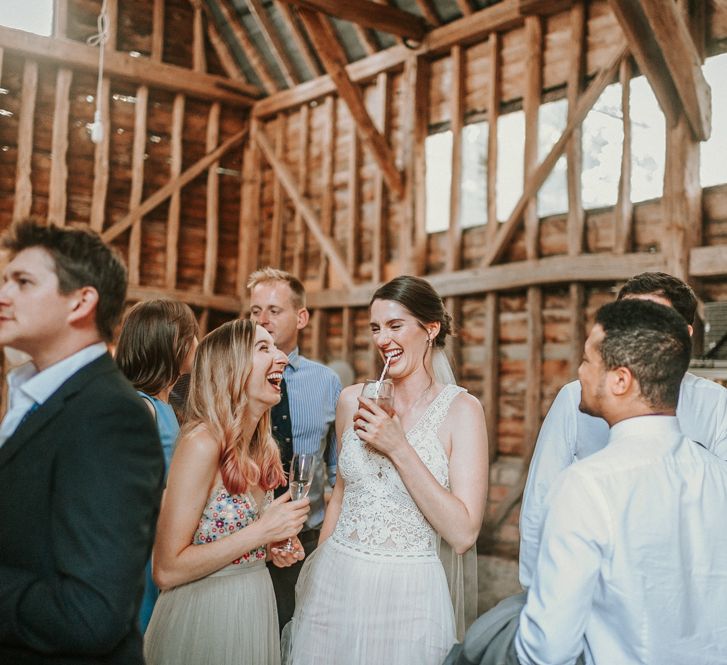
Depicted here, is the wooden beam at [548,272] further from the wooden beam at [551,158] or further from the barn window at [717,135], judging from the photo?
the barn window at [717,135]

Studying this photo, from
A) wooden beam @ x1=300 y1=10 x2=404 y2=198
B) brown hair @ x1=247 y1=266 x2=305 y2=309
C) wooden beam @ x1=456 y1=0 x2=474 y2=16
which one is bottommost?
brown hair @ x1=247 y1=266 x2=305 y2=309

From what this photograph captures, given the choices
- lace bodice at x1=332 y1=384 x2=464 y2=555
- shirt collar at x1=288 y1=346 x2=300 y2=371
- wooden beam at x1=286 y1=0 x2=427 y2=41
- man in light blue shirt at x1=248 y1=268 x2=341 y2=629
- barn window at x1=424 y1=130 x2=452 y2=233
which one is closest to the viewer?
lace bodice at x1=332 y1=384 x2=464 y2=555

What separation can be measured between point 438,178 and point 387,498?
18.8 feet

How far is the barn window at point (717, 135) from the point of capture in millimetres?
5684

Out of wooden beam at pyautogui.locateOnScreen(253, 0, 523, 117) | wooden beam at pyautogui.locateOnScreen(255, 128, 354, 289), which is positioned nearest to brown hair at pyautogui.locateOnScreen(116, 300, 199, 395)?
wooden beam at pyautogui.locateOnScreen(253, 0, 523, 117)

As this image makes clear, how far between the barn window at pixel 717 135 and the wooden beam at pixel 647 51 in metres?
0.39

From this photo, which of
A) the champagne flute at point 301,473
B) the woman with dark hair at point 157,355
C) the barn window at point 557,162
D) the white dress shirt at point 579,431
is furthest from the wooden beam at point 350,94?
the champagne flute at point 301,473

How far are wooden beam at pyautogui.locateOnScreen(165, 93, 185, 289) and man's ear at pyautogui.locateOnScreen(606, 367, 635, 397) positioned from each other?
25.8 ft

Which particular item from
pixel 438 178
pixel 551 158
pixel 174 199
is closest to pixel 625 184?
pixel 551 158

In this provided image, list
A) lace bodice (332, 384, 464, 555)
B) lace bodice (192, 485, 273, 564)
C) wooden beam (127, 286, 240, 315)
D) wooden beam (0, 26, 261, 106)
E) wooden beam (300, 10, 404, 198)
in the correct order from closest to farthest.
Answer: lace bodice (192, 485, 273, 564), lace bodice (332, 384, 464, 555), wooden beam (300, 10, 404, 198), wooden beam (0, 26, 261, 106), wooden beam (127, 286, 240, 315)

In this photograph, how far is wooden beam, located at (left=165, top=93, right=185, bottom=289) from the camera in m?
9.08

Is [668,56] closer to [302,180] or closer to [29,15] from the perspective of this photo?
[302,180]

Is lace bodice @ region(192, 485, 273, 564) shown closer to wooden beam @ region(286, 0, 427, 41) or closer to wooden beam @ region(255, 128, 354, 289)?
wooden beam @ region(286, 0, 427, 41)

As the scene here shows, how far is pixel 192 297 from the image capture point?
9062mm
